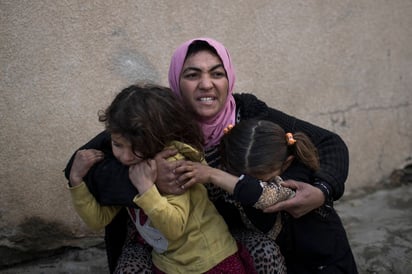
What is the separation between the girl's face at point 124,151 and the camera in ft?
6.41

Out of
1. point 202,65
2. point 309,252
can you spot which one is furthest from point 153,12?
point 309,252

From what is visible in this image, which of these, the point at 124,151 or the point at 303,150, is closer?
the point at 124,151

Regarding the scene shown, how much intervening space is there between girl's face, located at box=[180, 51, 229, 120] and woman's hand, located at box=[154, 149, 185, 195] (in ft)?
1.29

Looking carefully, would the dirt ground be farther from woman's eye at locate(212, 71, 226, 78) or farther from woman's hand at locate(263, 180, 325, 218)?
woman's eye at locate(212, 71, 226, 78)

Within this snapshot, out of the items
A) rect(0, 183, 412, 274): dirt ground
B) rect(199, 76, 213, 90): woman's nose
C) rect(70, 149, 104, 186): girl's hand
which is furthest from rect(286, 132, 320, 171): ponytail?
rect(0, 183, 412, 274): dirt ground

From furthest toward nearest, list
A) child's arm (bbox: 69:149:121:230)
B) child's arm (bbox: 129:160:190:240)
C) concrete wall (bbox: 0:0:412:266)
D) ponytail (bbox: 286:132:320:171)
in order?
concrete wall (bbox: 0:0:412:266) < ponytail (bbox: 286:132:320:171) < child's arm (bbox: 69:149:121:230) < child's arm (bbox: 129:160:190:240)

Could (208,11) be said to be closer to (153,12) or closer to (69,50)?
(153,12)

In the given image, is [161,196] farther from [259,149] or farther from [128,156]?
[259,149]

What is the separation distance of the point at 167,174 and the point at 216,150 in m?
0.48

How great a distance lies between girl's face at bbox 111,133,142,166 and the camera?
195 centimetres

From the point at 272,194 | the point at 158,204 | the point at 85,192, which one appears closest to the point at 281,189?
the point at 272,194

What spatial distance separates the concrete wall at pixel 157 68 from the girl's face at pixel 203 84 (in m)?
0.87

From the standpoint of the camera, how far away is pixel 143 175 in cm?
195

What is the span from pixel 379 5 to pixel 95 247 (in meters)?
2.90
